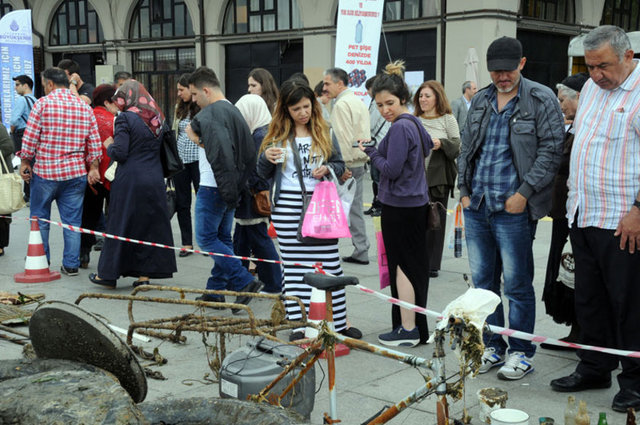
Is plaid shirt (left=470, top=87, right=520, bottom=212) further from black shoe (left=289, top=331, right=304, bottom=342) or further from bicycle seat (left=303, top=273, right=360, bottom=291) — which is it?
black shoe (left=289, top=331, right=304, bottom=342)

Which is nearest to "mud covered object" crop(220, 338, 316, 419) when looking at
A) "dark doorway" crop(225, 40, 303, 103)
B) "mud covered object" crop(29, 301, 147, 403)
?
"mud covered object" crop(29, 301, 147, 403)

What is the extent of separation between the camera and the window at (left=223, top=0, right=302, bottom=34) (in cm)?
2064

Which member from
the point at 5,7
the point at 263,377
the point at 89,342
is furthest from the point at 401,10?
the point at 5,7

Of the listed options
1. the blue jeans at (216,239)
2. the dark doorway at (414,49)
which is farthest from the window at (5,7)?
the blue jeans at (216,239)

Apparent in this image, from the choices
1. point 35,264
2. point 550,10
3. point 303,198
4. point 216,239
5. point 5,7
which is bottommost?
point 35,264

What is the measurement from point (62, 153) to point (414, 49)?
12092 mm

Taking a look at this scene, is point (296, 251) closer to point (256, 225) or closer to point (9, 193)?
point (256, 225)

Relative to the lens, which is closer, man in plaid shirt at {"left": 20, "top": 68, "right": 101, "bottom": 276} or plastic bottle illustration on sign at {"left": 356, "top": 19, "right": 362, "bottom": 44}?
man in plaid shirt at {"left": 20, "top": 68, "right": 101, "bottom": 276}

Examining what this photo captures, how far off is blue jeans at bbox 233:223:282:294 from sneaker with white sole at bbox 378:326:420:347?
172cm

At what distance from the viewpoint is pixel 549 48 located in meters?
19.0

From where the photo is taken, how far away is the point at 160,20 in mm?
23594

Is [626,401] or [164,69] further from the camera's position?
[164,69]

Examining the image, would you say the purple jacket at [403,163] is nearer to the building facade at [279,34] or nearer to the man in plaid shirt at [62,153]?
the man in plaid shirt at [62,153]

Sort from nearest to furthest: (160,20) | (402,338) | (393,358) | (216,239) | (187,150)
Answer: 1. (393,358)
2. (402,338)
3. (216,239)
4. (187,150)
5. (160,20)
